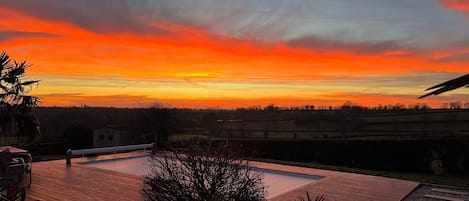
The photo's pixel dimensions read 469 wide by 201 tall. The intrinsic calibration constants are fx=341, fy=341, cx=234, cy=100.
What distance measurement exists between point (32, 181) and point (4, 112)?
2.09 m

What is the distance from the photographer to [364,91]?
43.7 ft

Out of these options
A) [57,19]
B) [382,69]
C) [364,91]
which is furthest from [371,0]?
[57,19]

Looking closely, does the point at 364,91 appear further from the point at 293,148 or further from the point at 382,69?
A: the point at 293,148

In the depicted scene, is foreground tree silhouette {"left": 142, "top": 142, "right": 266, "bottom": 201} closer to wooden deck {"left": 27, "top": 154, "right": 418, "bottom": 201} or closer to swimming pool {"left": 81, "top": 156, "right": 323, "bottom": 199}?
wooden deck {"left": 27, "top": 154, "right": 418, "bottom": 201}

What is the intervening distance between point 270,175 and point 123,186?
3.68 meters

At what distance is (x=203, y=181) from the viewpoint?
11.5ft

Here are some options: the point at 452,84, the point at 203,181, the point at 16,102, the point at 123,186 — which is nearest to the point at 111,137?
the point at 16,102

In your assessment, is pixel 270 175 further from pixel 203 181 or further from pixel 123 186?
pixel 203 181

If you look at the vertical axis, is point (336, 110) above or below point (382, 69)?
below

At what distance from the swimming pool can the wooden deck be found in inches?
11.6

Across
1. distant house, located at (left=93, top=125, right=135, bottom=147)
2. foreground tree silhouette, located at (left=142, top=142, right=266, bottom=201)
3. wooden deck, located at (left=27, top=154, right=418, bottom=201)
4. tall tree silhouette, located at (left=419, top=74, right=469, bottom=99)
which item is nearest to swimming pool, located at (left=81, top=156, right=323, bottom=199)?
wooden deck, located at (left=27, top=154, right=418, bottom=201)

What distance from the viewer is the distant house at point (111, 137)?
50.5 feet

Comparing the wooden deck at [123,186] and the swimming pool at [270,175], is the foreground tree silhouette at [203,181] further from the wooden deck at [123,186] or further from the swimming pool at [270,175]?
the swimming pool at [270,175]

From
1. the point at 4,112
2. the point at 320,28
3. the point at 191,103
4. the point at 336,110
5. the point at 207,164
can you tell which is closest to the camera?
the point at 207,164
